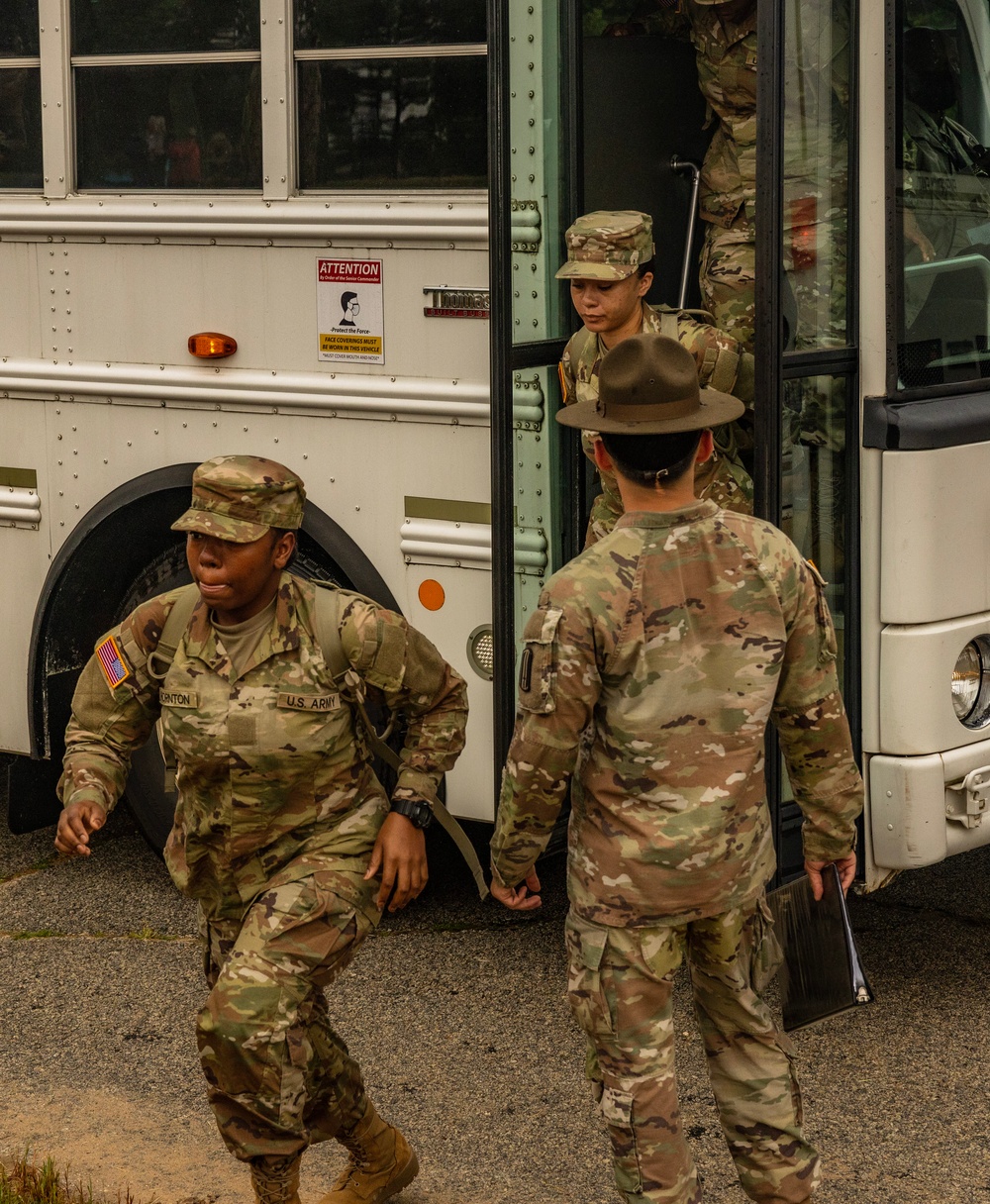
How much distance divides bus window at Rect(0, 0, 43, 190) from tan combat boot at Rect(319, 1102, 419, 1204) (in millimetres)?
3018

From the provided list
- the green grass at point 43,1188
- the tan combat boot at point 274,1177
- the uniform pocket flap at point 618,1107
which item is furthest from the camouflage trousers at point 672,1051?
the green grass at point 43,1188

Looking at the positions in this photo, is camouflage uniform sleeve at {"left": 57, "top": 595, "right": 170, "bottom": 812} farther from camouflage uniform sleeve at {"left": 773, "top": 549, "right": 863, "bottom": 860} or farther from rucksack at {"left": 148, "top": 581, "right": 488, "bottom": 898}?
camouflage uniform sleeve at {"left": 773, "top": 549, "right": 863, "bottom": 860}

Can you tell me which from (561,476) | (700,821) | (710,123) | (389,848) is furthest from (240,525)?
(710,123)

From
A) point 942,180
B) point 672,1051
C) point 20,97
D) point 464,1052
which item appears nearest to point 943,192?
point 942,180

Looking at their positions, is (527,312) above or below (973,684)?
above

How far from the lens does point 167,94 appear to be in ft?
16.9

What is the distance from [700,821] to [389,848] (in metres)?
0.66

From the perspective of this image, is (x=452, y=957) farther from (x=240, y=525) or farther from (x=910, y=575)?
(x=240, y=525)

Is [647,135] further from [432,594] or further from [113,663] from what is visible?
[113,663]

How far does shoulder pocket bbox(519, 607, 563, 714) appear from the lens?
3.07 m

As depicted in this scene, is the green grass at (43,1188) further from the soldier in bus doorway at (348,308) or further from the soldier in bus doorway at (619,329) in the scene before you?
the soldier in bus doorway at (348,308)

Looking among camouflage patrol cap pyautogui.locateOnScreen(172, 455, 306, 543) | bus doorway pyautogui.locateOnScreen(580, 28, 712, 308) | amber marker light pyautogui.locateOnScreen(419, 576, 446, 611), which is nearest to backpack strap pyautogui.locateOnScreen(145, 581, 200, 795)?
camouflage patrol cap pyautogui.locateOnScreen(172, 455, 306, 543)

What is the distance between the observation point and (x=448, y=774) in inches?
195

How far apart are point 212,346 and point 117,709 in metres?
1.78
